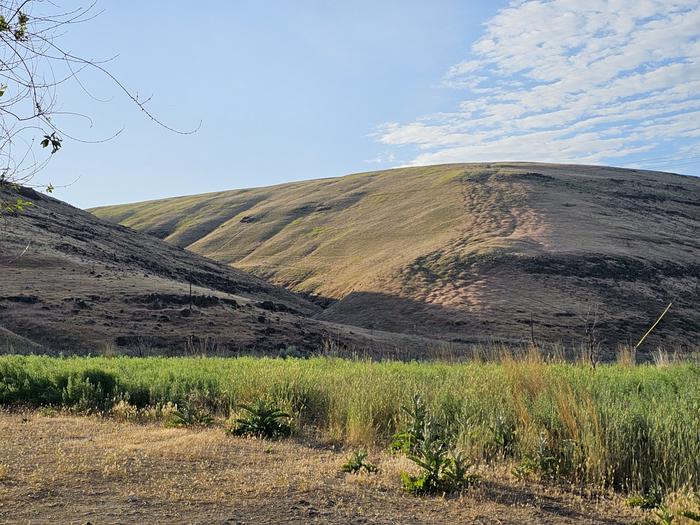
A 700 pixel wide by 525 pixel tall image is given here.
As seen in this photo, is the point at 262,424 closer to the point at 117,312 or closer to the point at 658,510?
the point at 658,510

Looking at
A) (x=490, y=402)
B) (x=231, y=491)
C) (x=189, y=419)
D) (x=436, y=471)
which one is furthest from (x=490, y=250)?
(x=231, y=491)

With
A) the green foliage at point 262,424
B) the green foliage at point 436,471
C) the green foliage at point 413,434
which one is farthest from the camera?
the green foliage at point 262,424

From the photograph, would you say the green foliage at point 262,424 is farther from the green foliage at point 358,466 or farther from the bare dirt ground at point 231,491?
the green foliage at point 358,466

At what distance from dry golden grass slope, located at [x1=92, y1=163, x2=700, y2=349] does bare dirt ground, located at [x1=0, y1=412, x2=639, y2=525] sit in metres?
16.1

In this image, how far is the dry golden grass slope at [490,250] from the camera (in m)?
45.0

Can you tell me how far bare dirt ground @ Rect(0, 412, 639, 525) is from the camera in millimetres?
5293

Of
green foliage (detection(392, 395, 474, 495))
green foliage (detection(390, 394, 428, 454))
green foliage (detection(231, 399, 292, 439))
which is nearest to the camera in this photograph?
green foliage (detection(392, 395, 474, 495))

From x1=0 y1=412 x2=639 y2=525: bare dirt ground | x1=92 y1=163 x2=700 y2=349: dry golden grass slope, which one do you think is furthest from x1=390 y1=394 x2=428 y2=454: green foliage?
x1=92 y1=163 x2=700 y2=349: dry golden grass slope

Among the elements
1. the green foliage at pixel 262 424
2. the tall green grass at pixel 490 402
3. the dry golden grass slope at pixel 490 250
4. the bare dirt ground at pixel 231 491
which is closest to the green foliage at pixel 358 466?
the bare dirt ground at pixel 231 491

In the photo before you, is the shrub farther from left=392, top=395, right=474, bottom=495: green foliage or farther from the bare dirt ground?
left=392, top=395, right=474, bottom=495: green foliage

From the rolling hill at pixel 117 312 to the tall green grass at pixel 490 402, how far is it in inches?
452

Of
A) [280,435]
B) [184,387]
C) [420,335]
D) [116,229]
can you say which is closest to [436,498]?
[280,435]

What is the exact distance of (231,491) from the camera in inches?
231

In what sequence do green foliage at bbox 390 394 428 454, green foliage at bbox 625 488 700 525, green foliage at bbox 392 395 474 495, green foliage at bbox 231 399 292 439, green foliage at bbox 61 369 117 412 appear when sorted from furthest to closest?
green foliage at bbox 61 369 117 412
green foliage at bbox 231 399 292 439
green foliage at bbox 390 394 428 454
green foliage at bbox 392 395 474 495
green foliage at bbox 625 488 700 525
